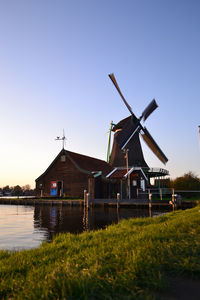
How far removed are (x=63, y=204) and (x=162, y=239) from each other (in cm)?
2355

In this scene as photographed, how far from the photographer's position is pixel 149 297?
1.97 m

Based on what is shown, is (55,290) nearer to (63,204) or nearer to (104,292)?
(104,292)

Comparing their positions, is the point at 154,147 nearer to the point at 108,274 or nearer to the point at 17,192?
the point at 108,274

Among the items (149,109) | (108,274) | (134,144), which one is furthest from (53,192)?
(108,274)

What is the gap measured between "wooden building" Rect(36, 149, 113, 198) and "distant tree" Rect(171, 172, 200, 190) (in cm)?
1112

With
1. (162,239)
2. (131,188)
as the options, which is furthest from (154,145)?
(162,239)

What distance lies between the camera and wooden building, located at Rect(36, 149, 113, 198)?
1183 inches

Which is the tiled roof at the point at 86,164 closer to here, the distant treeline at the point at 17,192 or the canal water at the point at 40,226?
the canal water at the point at 40,226

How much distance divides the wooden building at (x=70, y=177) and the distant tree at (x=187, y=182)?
11122mm

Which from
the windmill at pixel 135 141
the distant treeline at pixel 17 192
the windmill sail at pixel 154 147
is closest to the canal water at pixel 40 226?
the windmill at pixel 135 141

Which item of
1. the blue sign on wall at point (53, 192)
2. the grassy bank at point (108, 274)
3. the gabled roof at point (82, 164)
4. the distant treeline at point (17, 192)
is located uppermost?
the gabled roof at point (82, 164)

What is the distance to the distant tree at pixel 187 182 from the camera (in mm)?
30639

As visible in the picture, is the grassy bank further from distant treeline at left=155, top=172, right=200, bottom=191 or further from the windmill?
distant treeline at left=155, top=172, right=200, bottom=191

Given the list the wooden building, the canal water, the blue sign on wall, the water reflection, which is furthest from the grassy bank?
the blue sign on wall
